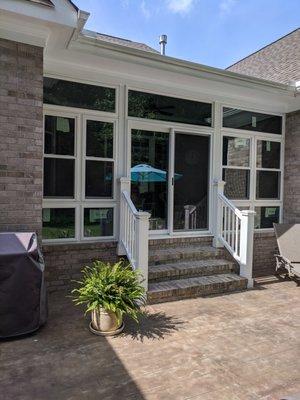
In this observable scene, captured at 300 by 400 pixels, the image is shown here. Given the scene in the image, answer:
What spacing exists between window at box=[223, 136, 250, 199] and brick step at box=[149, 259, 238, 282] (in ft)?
4.73

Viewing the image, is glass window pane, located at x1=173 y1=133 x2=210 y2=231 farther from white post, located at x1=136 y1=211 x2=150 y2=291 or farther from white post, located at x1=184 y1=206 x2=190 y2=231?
white post, located at x1=136 y1=211 x2=150 y2=291

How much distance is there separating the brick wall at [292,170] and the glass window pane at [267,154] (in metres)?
0.18

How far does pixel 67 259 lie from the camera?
4496 millimetres

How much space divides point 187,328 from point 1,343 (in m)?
1.84

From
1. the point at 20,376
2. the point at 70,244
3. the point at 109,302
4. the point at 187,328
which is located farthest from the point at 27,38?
the point at 187,328

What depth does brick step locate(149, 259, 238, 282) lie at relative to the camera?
4465 mm

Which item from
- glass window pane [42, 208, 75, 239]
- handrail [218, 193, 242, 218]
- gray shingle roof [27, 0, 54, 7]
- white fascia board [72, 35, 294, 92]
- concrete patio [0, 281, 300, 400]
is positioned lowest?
concrete patio [0, 281, 300, 400]

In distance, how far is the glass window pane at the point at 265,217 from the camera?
20.1 ft

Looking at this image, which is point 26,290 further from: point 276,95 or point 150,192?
point 276,95

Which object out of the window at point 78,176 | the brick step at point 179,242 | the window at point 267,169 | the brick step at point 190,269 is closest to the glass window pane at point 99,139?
the window at point 78,176

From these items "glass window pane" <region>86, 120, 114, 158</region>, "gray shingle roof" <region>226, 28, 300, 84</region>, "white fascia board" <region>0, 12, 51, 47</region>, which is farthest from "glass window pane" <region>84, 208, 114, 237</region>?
"gray shingle roof" <region>226, 28, 300, 84</region>

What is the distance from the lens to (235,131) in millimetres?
5785

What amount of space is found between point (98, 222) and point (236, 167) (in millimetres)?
2745

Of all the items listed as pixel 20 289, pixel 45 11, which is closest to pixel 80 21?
pixel 45 11
